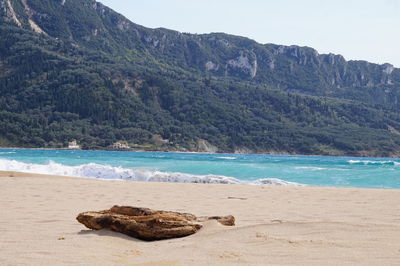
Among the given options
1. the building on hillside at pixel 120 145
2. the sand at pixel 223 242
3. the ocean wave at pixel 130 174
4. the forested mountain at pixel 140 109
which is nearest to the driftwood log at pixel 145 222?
the sand at pixel 223 242

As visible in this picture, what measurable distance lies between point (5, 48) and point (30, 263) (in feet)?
483

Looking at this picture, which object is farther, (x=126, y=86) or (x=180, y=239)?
(x=126, y=86)

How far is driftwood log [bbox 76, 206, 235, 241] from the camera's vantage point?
692 cm

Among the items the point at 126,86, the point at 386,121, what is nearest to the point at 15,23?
the point at 126,86

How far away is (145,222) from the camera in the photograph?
6.98m

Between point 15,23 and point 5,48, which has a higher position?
point 15,23

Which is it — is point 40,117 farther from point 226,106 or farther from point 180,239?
point 180,239

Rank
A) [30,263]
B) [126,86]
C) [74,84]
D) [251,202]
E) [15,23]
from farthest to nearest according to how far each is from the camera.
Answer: [15,23], [126,86], [74,84], [251,202], [30,263]

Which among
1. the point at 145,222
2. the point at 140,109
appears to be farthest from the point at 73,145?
the point at 145,222

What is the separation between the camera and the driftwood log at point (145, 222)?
6.92 m

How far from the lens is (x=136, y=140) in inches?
4697

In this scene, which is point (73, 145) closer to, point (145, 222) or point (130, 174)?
point (130, 174)

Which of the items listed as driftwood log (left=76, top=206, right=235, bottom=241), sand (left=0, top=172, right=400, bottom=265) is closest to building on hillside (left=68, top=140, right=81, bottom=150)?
sand (left=0, top=172, right=400, bottom=265)

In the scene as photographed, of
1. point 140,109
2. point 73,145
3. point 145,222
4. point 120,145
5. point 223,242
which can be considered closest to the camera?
point 223,242
